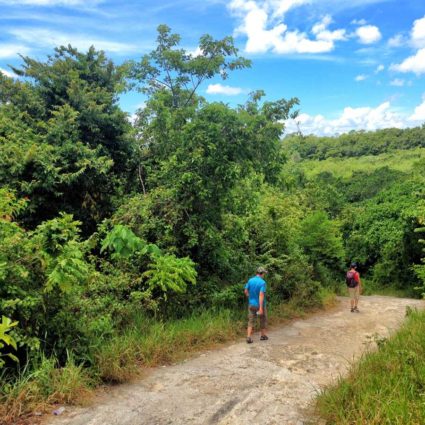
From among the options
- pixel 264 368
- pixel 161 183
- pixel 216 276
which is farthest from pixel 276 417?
pixel 161 183

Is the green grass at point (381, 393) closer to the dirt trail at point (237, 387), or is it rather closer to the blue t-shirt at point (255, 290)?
the dirt trail at point (237, 387)

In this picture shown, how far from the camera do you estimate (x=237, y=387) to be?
5617 mm

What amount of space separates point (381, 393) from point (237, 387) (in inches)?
77.1

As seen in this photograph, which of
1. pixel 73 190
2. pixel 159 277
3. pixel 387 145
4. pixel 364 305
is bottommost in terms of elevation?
pixel 364 305

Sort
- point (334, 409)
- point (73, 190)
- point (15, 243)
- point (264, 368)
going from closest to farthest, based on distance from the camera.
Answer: point (334, 409), point (15, 243), point (264, 368), point (73, 190)

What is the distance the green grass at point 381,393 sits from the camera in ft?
13.1

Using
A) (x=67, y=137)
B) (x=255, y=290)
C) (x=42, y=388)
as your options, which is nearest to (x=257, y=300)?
(x=255, y=290)

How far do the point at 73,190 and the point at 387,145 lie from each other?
6631 centimetres

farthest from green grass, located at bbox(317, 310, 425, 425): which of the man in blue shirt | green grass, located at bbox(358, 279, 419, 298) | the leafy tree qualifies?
green grass, located at bbox(358, 279, 419, 298)

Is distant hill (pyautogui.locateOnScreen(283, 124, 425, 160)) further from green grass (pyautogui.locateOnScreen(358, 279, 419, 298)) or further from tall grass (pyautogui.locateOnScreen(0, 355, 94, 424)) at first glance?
tall grass (pyautogui.locateOnScreen(0, 355, 94, 424))

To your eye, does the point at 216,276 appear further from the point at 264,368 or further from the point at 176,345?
the point at 264,368

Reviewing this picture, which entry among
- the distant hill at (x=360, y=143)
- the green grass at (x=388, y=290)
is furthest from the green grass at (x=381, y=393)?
the distant hill at (x=360, y=143)

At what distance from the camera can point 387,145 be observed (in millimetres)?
68000

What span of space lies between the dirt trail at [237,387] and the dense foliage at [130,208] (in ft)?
2.86
